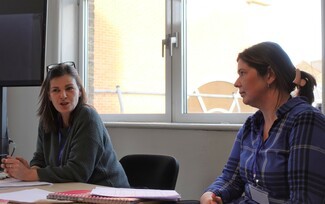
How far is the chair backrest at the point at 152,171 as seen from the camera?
2.01 m

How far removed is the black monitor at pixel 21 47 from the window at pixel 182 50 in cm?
66

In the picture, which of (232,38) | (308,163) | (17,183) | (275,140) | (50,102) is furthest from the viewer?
(232,38)

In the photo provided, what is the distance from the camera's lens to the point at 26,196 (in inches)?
59.7

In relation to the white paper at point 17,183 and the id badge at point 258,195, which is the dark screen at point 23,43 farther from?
the id badge at point 258,195

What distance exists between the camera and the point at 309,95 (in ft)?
5.11

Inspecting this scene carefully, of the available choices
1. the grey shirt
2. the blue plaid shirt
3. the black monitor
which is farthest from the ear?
the black monitor

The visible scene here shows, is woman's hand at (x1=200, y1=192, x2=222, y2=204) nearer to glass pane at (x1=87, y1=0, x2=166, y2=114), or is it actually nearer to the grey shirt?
the grey shirt

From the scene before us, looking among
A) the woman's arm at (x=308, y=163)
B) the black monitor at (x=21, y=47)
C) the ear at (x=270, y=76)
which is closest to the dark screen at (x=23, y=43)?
the black monitor at (x=21, y=47)

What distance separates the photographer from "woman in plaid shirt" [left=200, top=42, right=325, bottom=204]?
1.33 meters

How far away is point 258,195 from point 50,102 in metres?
1.31

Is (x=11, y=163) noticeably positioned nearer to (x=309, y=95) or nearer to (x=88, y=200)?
(x=88, y=200)

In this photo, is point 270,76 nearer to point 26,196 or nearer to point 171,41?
point 26,196

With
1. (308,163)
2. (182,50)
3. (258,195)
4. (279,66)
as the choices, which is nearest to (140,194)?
(258,195)

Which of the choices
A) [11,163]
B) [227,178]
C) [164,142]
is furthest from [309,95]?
[11,163]
